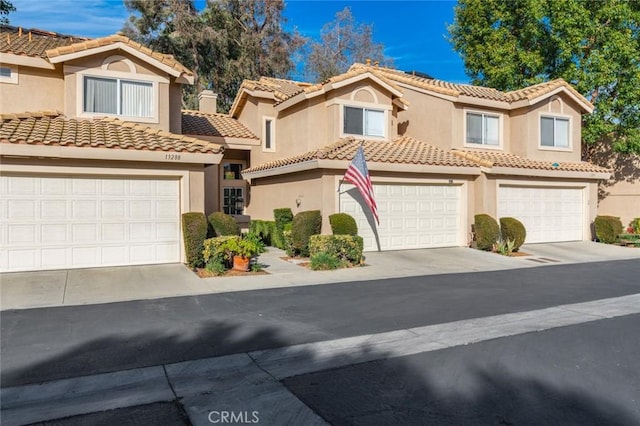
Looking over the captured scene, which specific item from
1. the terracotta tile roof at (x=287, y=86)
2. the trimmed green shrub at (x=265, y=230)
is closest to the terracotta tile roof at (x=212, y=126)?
the terracotta tile roof at (x=287, y=86)

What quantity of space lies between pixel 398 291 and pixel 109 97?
35.1 ft

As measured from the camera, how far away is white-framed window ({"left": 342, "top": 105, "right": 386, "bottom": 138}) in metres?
17.8

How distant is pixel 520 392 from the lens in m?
4.91

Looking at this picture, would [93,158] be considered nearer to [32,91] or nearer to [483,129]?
[32,91]

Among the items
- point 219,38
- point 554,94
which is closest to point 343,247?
point 554,94

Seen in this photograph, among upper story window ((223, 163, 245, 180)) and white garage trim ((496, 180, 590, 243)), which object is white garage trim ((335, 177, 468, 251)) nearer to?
white garage trim ((496, 180, 590, 243))

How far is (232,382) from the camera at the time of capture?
5.12 meters

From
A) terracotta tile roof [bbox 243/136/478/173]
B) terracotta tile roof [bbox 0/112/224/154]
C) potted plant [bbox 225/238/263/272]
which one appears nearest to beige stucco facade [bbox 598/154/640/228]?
terracotta tile roof [bbox 243/136/478/173]

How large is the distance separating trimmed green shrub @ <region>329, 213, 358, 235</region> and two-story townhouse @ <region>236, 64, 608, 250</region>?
0.62 m

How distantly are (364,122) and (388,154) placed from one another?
2.63 meters

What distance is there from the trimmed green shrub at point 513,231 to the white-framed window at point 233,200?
11.1 meters

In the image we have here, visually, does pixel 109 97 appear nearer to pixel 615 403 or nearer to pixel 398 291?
pixel 398 291

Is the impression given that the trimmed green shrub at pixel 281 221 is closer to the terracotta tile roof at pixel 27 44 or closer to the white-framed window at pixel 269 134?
the white-framed window at pixel 269 134

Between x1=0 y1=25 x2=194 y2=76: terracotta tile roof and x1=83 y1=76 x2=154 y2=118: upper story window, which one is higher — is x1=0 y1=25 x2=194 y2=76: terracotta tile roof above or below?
above
